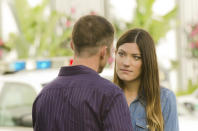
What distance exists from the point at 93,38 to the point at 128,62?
555mm

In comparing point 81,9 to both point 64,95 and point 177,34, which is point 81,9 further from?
point 64,95

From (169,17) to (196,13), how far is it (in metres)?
1.26

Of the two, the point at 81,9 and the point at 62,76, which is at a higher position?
the point at 81,9

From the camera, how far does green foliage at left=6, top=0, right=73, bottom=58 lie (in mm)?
6973

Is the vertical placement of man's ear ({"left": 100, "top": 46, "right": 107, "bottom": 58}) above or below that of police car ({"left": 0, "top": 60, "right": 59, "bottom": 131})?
above

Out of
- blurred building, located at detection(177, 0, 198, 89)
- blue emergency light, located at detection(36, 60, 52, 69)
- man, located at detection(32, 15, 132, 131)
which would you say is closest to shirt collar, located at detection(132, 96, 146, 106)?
man, located at detection(32, 15, 132, 131)

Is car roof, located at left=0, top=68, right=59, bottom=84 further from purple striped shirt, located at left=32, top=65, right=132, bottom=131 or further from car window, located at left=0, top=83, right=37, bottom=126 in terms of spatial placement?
purple striped shirt, located at left=32, top=65, right=132, bottom=131

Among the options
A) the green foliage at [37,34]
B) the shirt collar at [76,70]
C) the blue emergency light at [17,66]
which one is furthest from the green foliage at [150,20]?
the shirt collar at [76,70]

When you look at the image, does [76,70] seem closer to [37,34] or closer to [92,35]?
[92,35]

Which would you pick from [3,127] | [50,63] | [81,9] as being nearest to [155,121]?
[3,127]

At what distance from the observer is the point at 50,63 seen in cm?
399

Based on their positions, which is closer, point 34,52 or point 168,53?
point 34,52

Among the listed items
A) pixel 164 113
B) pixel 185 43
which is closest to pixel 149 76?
pixel 164 113

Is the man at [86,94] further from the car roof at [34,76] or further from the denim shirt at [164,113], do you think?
the car roof at [34,76]
